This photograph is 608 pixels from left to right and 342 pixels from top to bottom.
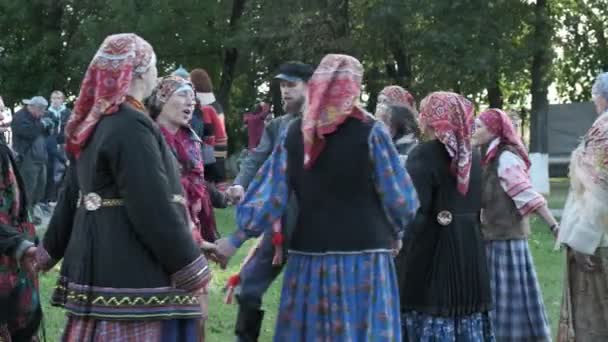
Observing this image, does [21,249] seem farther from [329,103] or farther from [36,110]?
[36,110]

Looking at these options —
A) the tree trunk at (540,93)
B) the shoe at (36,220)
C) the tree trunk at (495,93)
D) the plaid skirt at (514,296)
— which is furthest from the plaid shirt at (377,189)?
the tree trunk at (540,93)

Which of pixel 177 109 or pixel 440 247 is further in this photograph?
pixel 177 109

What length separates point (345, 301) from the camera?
5.23 m

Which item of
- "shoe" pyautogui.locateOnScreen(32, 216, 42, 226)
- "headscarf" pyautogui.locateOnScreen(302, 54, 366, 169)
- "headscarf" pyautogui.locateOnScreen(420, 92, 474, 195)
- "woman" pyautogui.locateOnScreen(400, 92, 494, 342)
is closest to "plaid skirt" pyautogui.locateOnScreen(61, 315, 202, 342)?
"headscarf" pyautogui.locateOnScreen(302, 54, 366, 169)

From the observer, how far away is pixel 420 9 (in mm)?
24078

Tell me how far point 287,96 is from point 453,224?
119 centimetres

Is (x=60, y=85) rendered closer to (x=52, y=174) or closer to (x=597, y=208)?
(x=52, y=174)

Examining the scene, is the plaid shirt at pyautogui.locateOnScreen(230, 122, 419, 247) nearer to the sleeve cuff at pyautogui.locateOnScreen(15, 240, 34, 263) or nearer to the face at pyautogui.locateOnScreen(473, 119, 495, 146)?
the sleeve cuff at pyautogui.locateOnScreen(15, 240, 34, 263)

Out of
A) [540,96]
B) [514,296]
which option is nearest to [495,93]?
[540,96]

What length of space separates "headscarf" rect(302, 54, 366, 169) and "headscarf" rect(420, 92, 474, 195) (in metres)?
1.26

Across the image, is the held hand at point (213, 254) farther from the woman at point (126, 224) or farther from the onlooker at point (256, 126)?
the onlooker at point (256, 126)

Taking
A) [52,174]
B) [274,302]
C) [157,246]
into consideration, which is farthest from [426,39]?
[157,246]

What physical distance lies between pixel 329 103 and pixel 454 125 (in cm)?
145

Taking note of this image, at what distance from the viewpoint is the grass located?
322 inches
